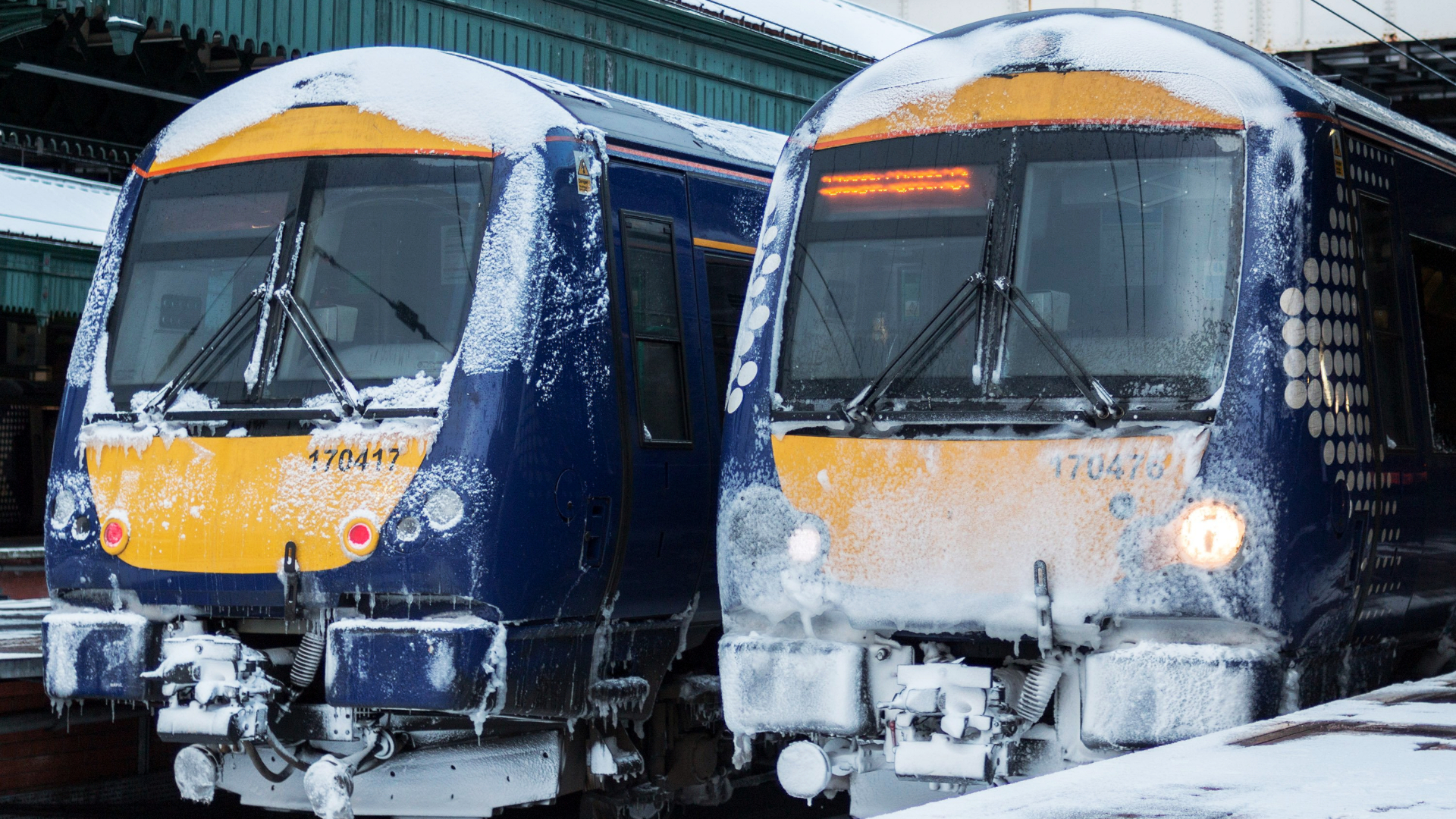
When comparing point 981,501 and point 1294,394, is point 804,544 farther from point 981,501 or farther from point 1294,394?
point 1294,394

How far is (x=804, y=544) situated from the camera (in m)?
6.60

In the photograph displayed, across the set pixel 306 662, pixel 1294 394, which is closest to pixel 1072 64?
pixel 1294 394

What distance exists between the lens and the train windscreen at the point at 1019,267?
6270 mm

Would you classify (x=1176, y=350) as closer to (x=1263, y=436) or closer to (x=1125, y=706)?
(x=1263, y=436)

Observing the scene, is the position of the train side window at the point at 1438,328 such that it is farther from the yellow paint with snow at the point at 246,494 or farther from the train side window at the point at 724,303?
the yellow paint with snow at the point at 246,494

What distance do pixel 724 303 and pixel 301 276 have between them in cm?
200

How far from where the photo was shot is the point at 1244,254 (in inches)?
245

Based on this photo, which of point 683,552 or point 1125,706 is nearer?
point 1125,706

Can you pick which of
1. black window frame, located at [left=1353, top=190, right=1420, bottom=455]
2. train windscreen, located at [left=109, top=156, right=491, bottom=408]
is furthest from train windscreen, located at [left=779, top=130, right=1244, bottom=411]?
train windscreen, located at [left=109, top=156, right=491, bottom=408]

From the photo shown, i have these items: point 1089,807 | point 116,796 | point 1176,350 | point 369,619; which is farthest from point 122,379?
point 1089,807

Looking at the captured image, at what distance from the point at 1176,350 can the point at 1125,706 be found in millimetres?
1190

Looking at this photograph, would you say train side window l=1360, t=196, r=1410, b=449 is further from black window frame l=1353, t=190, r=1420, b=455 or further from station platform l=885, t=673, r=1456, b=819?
station platform l=885, t=673, r=1456, b=819

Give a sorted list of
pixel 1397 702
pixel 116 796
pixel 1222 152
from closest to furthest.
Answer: pixel 1397 702
pixel 1222 152
pixel 116 796

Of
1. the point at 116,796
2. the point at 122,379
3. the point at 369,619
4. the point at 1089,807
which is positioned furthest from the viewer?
the point at 116,796
